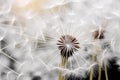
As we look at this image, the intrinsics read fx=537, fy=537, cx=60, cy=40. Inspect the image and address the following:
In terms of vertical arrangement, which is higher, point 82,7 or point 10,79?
point 82,7

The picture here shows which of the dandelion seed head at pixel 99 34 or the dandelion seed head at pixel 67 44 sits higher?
the dandelion seed head at pixel 99 34

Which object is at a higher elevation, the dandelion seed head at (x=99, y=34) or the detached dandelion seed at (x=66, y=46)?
the dandelion seed head at (x=99, y=34)

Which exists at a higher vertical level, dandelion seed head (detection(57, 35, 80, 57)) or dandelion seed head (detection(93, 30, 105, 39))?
dandelion seed head (detection(93, 30, 105, 39))

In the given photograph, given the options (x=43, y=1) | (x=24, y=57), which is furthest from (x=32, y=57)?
(x=43, y=1)

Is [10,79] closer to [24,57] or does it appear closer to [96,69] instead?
[24,57]

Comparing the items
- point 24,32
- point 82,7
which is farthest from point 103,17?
point 24,32
